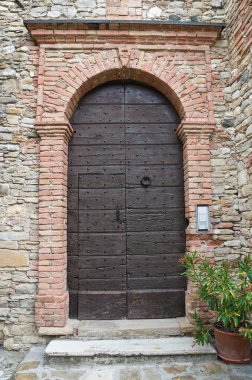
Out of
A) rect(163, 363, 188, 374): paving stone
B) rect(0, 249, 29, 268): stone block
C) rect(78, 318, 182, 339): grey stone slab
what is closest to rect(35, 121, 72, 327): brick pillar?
rect(0, 249, 29, 268): stone block

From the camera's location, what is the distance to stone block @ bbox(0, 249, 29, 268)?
140 inches

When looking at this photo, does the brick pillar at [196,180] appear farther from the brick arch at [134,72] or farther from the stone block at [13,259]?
the stone block at [13,259]

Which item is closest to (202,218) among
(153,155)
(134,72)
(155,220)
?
(155,220)

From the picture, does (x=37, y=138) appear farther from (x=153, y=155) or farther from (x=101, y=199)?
(x=153, y=155)

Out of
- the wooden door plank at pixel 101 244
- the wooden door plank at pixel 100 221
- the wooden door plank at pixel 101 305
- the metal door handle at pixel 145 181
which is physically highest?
the metal door handle at pixel 145 181

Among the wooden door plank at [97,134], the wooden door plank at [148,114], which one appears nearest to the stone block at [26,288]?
the wooden door plank at [97,134]

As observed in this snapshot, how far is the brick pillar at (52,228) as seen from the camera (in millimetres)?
3434

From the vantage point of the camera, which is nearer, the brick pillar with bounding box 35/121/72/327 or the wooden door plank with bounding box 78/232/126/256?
the brick pillar with bounding box 35/121/72/327

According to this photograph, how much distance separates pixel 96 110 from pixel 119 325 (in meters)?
Answer: 2.90

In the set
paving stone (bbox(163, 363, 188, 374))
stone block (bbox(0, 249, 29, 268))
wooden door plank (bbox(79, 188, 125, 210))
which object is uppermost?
wooden door plank (bbox(79, 188, 125, 210))

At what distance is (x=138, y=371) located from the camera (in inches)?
116

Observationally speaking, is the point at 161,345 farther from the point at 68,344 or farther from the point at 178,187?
the point at 178,187

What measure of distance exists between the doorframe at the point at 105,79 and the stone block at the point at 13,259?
23cm

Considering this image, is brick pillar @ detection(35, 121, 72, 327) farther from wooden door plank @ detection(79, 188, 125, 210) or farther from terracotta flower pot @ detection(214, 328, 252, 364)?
terracotta flower pot @ detection(214, 328, 252, 364)
